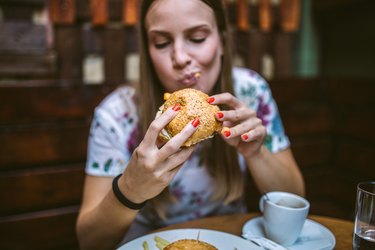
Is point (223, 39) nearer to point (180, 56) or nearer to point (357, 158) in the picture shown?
point (180, 56)

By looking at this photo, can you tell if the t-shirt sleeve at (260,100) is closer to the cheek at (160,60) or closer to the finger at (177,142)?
the cheek at (160,60)

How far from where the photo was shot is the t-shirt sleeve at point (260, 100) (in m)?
1.83

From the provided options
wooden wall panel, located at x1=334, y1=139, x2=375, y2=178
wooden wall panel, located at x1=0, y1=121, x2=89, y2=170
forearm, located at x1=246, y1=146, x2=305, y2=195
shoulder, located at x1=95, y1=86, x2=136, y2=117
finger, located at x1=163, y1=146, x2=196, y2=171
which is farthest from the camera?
wooden wall panel, located at x1=334, y1=139, x2=375, y2=178

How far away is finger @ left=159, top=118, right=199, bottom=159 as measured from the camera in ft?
3.18

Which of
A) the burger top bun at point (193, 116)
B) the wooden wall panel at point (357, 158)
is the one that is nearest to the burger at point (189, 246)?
the burger top bun at point (193, 116)

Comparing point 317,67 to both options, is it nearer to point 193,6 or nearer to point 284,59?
point 284,59

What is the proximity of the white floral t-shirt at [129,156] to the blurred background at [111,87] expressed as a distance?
1.42 ft

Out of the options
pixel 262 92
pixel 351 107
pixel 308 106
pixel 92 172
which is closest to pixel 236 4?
pixel 308 106

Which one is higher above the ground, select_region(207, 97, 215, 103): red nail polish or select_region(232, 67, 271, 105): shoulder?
select_region(207, 97, 215, 103): red nail polish

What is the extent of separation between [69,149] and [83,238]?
1.31 m

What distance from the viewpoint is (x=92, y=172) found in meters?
1.55

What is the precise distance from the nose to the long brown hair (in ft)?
0.87

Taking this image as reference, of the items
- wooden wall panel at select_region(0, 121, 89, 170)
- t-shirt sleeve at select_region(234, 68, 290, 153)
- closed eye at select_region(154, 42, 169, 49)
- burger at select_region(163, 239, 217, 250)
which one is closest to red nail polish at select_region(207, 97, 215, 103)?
closed eye at select_region(154, 42, 169, 49)

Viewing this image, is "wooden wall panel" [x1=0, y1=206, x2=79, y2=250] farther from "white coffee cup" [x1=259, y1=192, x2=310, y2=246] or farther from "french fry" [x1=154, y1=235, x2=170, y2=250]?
"white coffee cup" [x1=259, y1=192, x2=310, y2=246]
